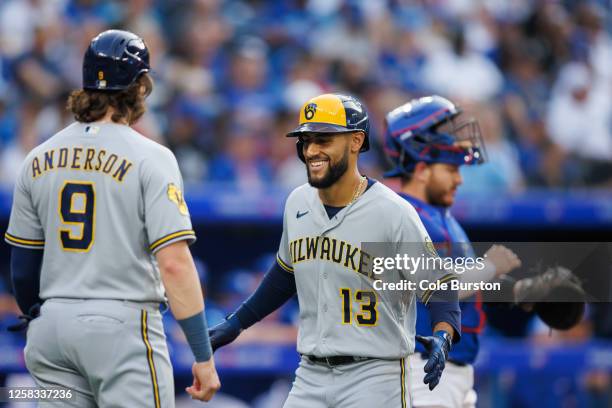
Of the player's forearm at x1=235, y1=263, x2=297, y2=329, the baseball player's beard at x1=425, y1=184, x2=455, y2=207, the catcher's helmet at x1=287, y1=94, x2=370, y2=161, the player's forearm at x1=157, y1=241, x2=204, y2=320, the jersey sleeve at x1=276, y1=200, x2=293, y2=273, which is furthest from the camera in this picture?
the baseball player's beard at x1=425, y1=184, x2=455, y2=207

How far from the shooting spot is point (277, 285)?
4.80 metres

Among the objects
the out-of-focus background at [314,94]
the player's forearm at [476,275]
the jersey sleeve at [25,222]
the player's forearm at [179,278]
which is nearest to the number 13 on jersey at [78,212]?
the jersey sleeve at [25,222]

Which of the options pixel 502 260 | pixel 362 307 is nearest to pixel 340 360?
pixel 362 307

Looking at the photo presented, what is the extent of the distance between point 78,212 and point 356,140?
127 centimetres

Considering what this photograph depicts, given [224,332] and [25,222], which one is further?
[224,332]

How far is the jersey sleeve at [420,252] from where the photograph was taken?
436 centimetres

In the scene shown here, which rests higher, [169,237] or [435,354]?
[169,237]

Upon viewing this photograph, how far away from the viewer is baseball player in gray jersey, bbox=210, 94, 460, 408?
170 inches

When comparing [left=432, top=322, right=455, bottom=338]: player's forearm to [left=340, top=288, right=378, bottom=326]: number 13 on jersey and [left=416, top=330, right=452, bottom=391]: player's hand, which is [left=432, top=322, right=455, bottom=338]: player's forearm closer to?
[left=416, top=330, right=452, bottom=391]: player's hand

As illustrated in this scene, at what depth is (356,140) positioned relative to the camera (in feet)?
15.0

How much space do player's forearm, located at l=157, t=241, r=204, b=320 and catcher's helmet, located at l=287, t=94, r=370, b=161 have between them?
79cm

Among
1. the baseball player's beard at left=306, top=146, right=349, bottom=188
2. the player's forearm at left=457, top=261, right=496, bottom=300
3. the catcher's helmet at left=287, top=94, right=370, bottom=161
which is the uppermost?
the catcher's helmet at left=287, top=94, right=370, bottom=161

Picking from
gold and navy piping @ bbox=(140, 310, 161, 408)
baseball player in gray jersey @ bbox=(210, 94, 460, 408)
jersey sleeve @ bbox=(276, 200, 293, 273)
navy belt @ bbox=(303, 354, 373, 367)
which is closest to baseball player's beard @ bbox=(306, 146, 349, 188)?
baseball player in gray jersey @ bbox=(210, 94, 460, 408)

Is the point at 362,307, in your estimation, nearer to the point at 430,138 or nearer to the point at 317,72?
the point at 430,138
